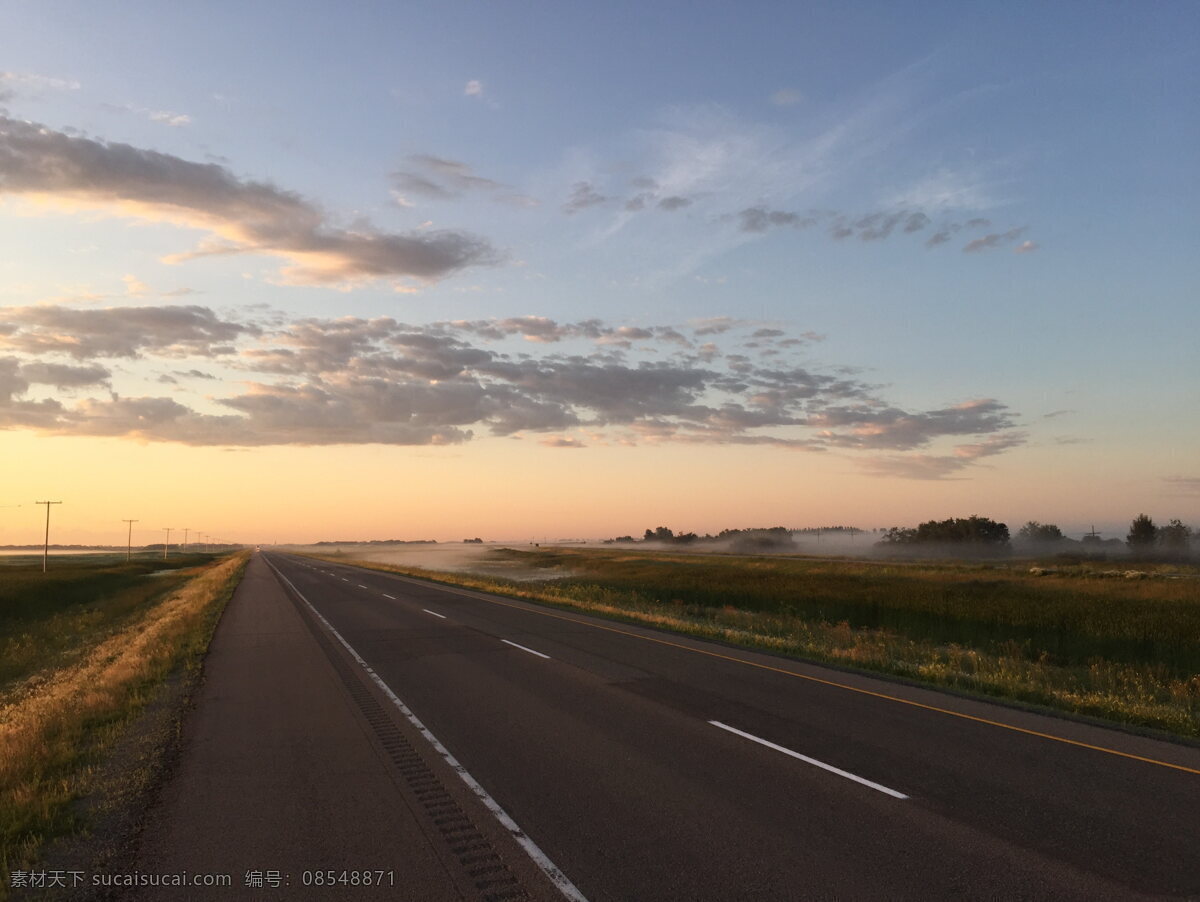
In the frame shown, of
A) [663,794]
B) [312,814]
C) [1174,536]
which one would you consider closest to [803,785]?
[663,794]

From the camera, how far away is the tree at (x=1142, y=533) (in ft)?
446

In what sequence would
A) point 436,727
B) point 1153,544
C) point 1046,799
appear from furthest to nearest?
point 1153,544
point 436,727
point 1046,799

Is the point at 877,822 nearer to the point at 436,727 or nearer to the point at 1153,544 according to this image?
A: the point at 436,727

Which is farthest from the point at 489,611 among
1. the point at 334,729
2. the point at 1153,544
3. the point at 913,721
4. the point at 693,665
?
the point at 1153,544

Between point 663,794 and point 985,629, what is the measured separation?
78.5ft

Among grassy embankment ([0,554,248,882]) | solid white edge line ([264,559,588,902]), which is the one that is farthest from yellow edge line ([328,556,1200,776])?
grassy embankment ([0,554,248,882])

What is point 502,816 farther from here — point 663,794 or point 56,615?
point 56,615

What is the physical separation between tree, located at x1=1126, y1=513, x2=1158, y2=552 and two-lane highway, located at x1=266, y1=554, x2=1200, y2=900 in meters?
156

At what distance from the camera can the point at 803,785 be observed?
753cm

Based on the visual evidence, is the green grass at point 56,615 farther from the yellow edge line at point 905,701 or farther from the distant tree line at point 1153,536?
the distant tree line at point 1153,536

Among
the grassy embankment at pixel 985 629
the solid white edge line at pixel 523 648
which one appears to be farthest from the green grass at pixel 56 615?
the grassy embankment at pixel 985 629

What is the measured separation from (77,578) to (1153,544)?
167 meters

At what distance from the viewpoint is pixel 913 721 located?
33.9 ft

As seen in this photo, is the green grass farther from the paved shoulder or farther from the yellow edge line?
the yellow edge line
